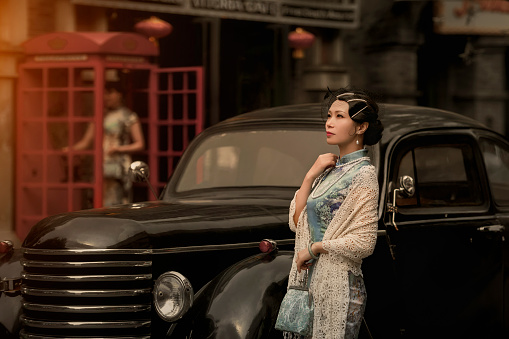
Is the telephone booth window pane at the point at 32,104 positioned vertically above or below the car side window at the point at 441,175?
above

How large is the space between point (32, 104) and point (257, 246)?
5525mm

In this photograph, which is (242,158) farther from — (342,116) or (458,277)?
(342,116)

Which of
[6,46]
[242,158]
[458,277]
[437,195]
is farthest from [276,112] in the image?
[6,46]

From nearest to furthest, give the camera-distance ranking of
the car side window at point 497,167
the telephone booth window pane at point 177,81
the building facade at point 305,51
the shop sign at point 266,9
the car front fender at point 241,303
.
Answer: the car front fender at point 241,303 < the car side window at point 497,167 < the telephone booth window pane at point 177,81 < the building facade at point 305,51 < the shop sign at point 266,9

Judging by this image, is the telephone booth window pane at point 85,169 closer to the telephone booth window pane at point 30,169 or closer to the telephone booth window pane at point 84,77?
the telephone booth window pane at point 30,169

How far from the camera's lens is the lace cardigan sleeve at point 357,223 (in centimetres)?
409

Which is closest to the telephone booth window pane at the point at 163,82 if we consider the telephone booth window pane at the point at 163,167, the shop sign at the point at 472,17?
the telephone booth window pane at the point at 163,167

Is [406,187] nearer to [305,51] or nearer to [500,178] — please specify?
[500,178]

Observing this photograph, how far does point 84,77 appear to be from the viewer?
1018 cm

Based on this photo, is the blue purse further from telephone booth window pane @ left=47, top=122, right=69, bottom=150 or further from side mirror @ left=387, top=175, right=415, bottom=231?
telephone booth window pane @ left=47, top=122, right=69, bottom=150

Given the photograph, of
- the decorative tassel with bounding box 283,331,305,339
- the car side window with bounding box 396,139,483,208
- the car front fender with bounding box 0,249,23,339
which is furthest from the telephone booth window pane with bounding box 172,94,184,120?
the decorative tassel with bounding box 283,331,305,339

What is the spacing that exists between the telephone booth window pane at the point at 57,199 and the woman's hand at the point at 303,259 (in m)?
6.20

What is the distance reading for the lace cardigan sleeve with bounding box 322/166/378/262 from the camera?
4090mm

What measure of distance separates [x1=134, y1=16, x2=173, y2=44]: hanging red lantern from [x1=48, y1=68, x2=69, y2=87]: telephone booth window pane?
8.06 feet
